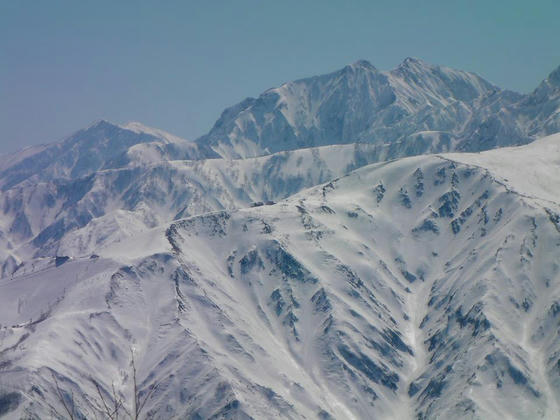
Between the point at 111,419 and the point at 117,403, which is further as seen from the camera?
the point at 117,403

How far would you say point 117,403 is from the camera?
88.4 ft

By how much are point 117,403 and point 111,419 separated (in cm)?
197

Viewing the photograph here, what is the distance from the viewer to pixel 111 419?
25000mm
